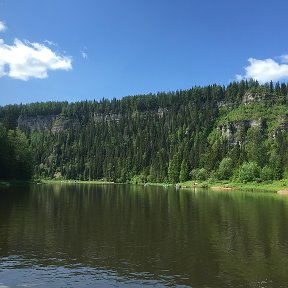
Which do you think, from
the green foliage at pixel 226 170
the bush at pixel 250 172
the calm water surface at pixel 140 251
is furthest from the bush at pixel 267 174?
the calm water surface at pixel 140 251

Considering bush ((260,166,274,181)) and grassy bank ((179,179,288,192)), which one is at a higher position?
bush ((260,166,274,181))

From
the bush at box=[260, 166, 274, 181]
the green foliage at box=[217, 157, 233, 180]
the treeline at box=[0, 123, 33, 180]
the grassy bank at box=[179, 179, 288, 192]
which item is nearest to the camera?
the treeline at box=[0, 123, 33, 180]

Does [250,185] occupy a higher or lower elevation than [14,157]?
lower

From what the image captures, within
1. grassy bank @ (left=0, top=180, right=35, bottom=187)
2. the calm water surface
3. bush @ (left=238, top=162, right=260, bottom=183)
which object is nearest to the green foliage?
bush @ (left=238, top=162, right=260, bottom=183)

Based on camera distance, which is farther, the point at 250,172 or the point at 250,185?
the point at 250,172

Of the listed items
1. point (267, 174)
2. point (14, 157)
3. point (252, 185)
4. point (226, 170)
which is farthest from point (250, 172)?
point (14, 157)

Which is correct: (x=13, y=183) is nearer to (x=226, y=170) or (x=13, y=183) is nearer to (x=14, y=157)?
(x=14, y=157)

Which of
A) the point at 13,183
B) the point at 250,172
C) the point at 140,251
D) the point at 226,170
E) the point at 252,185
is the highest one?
the point at 226,170

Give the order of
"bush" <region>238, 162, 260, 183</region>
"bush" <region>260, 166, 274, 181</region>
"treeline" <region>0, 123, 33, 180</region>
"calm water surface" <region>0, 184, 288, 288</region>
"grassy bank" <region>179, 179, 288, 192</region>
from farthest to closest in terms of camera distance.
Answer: "bush" <region>238, 162, 260, 183</region>
"bush" <region>260, 166, 274, 181</region>
"grassy bank" <region>179, 179, 288, 192</region>
"treeline" <region>0, 123, 33, 180</region>
"calm water surface" <region>0, 184, 288, 288</region>

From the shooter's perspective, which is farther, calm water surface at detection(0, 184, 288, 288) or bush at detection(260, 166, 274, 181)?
bush at detection(260, 166, 274, 181)

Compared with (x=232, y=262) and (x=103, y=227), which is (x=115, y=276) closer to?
(x=232, y=262)

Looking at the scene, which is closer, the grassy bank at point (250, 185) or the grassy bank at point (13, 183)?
the grassy bank at point (13, 183)

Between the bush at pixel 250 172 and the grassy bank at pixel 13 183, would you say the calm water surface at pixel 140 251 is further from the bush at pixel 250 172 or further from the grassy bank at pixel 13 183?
the bush at pixel 250 172

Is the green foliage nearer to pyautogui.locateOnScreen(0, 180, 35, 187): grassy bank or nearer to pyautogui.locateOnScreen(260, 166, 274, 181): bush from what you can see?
pyautogui.locateOnScreen(260, 166, 274, 181): bush
